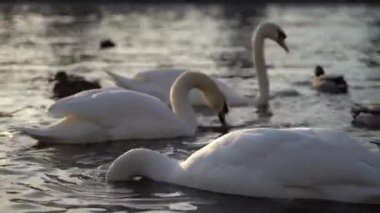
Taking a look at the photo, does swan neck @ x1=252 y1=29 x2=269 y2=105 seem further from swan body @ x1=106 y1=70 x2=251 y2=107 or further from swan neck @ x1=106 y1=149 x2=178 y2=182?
swan neck @ x1=106 y1=149 x2=178 y2=182

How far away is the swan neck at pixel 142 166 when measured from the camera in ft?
30.4

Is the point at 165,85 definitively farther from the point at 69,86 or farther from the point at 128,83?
the point at 69,86

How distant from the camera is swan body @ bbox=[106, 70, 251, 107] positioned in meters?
15.6

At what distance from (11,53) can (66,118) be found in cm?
1558

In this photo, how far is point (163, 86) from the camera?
15.7 metres

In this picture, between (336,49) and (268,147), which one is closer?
(268,147)

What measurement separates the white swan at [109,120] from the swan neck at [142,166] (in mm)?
2179

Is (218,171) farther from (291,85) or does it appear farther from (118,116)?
(291,85)

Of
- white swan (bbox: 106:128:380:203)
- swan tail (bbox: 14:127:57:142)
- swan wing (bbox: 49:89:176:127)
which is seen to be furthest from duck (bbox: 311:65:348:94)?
white swan (bbox: 106:128:380:203)

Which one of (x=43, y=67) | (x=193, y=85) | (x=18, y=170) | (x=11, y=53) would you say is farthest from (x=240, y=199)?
(x=11, y=53)

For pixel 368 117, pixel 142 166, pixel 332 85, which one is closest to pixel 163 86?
pixel 332 85

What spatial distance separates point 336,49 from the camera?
29000 mm

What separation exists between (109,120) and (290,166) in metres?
4.04

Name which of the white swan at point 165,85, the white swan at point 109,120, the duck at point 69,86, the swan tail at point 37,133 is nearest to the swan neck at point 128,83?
the white swan at point 165,85
